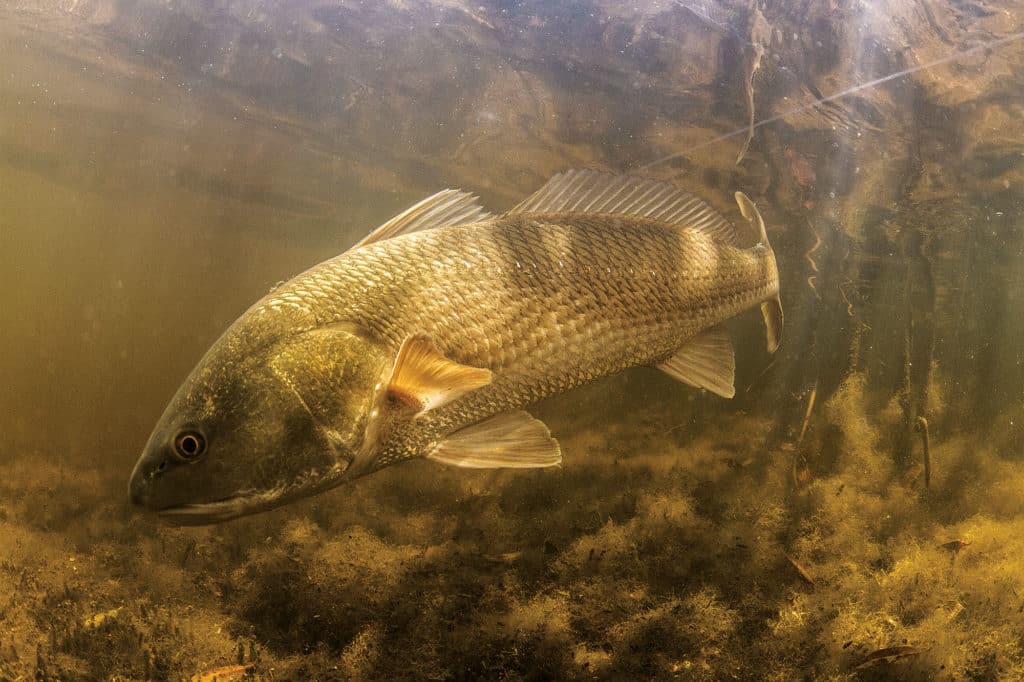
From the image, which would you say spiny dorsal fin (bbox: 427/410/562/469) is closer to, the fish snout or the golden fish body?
the golden fish body

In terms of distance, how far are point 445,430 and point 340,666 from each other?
1.59m

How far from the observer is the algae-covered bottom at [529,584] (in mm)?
2906

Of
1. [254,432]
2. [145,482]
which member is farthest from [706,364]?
[145,482]

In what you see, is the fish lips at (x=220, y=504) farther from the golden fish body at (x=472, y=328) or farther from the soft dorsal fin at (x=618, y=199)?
the soft dorsal fin at (x=618, y=199)

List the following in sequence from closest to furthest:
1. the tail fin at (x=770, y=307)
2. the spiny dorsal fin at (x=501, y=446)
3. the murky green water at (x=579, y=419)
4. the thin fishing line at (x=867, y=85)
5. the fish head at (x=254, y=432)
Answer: the fish head at (x=254, y=432), the spiny dorsal fin at (x=501, y=446), the murky green water at (x=579, y=419), the tail fin at (x=770, y=307), the thin fishing line at (x=867, y=85)

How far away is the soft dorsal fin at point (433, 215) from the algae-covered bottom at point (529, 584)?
2.27 meters

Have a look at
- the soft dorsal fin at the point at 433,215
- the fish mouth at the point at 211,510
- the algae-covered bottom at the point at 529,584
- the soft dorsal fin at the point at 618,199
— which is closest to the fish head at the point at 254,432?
the fish mouth at the point at 211,510

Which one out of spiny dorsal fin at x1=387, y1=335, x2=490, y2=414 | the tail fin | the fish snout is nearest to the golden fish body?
spiny dorsal fin at x1=387, y1=335, x2=490, y2=414

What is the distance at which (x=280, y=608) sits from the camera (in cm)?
327

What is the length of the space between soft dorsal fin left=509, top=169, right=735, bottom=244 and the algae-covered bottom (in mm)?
2453

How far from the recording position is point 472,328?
7.60 ft

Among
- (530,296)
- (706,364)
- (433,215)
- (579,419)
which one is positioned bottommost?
(579,419)

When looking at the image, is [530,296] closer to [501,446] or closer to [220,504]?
[501,446]

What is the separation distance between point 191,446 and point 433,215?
4.91 feet
